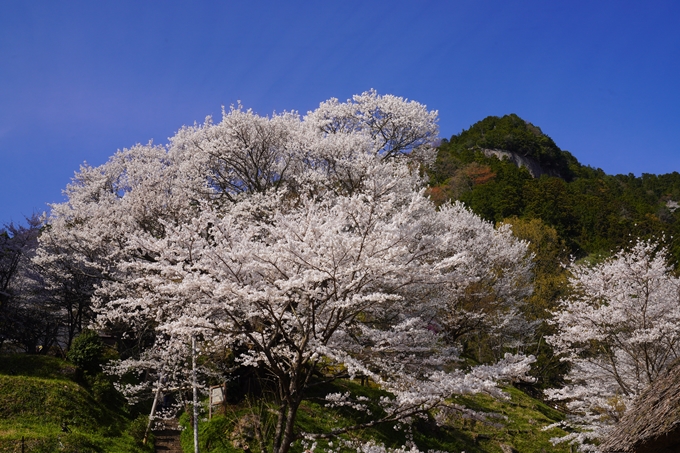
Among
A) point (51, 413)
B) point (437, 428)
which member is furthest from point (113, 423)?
point (437, 428)

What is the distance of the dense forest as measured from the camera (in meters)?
8.02

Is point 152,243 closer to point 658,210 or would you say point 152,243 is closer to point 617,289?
point 617,289

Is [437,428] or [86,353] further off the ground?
[86,353]

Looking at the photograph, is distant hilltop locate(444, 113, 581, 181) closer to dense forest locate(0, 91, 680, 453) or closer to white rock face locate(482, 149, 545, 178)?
white rock face locate(482, 149, 545, 178)

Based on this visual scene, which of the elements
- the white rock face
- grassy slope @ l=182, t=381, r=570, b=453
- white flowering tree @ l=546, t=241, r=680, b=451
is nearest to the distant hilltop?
the white rock face

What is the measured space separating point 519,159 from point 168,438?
62.5 metres

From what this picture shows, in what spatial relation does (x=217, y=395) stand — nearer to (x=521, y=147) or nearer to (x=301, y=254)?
(x=301, y=254)

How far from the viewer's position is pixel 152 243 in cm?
983

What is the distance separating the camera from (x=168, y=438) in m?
13.8

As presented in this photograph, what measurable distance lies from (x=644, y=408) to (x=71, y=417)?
501 inches

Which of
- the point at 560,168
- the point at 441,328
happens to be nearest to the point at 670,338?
the point at 441,328

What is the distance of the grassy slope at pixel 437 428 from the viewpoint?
12.2m

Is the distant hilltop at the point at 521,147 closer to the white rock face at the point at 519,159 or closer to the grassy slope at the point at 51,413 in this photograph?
the white rock face at the point at 519,159

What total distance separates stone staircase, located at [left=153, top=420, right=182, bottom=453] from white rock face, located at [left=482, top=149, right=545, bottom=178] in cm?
5894
